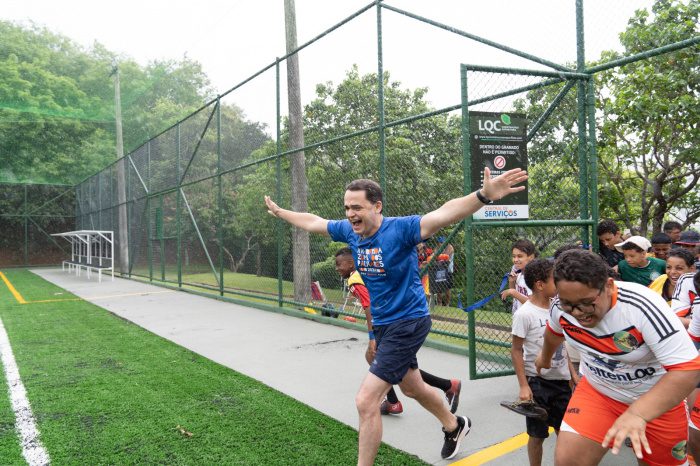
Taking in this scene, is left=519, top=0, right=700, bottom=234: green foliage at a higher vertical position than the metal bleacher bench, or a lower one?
higher

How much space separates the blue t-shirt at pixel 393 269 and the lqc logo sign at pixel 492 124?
168 cm

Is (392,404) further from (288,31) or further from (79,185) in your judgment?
(79,185)

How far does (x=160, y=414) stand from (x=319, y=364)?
209 cm

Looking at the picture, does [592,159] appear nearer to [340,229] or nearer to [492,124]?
[492,124]

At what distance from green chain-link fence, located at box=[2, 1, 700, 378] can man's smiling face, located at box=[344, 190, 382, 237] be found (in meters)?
1.52

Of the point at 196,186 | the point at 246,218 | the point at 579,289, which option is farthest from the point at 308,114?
the point at 579,289

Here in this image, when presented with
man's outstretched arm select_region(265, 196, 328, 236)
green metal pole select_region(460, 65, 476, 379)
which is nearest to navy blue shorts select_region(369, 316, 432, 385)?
man's outstretched arm select_region(265, 196, 328, 236)

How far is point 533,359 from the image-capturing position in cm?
345

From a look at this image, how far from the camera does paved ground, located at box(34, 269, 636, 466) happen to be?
4.06 m

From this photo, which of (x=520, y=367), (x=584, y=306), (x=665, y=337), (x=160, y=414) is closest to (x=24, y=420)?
(x=160, y=414)

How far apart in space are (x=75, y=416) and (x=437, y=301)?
4965 mm

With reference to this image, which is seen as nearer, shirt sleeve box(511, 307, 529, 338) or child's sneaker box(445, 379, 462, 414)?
shirt sleeve box(511, 307, 529, 338)

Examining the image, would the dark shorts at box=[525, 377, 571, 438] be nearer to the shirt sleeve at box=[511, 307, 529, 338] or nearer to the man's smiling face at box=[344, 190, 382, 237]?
the shirt sleeve at box=[511, 307, 529, 338]

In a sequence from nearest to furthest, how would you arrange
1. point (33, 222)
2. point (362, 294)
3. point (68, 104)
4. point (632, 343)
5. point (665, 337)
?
point (665, 337) → point (632, 343) → point (362, 294) → point (68, 104) → point (33, 222)
